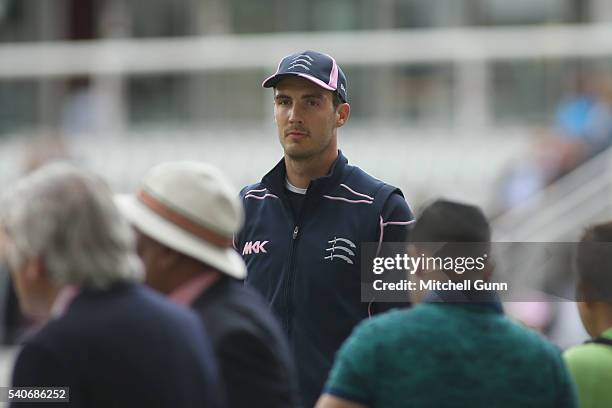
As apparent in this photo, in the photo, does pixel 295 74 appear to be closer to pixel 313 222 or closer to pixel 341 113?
pixel 341 113

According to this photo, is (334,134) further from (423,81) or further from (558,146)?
(423,81)

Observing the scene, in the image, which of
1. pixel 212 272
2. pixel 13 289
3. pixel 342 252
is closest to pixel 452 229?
pixel 212 272

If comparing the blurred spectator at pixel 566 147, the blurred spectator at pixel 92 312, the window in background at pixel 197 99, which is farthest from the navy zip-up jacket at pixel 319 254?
the window in background at pixel 197 99

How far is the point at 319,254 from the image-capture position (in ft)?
19.1

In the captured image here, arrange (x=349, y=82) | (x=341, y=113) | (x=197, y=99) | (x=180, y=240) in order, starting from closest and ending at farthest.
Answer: (x=180, y=240), (x=341, y=113), (x=349, y=82), (x=197, y=99)

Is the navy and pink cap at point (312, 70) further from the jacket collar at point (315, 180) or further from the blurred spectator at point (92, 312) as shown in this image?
the blurred spectator at point (92, 312)

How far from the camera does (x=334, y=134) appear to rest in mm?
6156

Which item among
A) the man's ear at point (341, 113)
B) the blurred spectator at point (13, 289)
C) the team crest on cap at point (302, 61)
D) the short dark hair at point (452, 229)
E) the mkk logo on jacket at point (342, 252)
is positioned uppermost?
the team crest on cap at point (302, 61)

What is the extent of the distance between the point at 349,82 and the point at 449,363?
1356cm

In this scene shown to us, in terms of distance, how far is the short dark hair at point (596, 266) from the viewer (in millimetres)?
5133

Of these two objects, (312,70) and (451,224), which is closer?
(451,224)

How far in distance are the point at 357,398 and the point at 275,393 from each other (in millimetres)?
231

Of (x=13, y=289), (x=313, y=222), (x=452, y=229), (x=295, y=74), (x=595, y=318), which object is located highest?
(x=295, y=74)

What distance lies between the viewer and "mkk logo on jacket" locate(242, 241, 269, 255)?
5.94m
